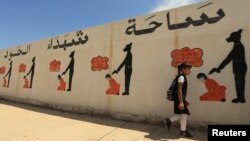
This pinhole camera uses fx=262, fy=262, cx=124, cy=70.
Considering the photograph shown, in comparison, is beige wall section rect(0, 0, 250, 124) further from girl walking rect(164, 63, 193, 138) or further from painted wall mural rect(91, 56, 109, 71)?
girl walking rect(164, 63, 193, 138)

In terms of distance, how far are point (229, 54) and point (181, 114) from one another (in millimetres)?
1521

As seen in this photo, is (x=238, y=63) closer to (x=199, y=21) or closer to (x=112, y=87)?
(x=199, y=21)

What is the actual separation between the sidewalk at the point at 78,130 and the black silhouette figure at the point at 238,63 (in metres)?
1.05

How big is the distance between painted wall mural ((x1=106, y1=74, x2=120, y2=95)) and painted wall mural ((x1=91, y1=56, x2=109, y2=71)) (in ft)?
1.10

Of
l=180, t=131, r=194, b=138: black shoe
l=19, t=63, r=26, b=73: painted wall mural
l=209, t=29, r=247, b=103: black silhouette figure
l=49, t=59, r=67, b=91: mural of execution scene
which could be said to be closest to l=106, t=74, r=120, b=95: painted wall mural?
l=49, t=59, r=67, b=91: mural of execution scene

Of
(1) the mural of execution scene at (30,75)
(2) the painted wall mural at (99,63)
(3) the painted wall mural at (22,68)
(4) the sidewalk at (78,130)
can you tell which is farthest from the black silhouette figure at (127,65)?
(3) the painted wall mural at (22,68)

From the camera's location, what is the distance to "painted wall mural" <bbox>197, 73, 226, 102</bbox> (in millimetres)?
5125

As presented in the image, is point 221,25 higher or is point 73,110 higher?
point 221,25

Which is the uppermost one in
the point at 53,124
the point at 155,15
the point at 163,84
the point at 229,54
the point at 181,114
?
the point at 155,15

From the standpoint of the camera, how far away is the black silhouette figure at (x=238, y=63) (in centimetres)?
490

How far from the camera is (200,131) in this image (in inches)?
207

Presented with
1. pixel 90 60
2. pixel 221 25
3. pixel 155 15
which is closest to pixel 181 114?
pixel 221 25

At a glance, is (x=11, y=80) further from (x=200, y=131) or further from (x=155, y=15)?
(x=200, y=131)

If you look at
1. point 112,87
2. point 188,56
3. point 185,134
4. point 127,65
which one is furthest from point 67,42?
point 185,134
